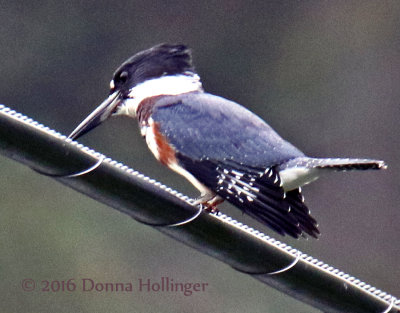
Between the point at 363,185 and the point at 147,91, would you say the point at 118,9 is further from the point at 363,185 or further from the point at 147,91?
the point at 147,91

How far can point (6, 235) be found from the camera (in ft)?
19.8

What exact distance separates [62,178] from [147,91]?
0.96 m

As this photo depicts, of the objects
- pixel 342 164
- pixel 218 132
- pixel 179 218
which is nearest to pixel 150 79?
pixel 218 132

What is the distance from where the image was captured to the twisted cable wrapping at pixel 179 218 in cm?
149

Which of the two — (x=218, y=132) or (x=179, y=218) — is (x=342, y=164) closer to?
(x=218, y=132)

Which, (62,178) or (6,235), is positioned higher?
(62,178)

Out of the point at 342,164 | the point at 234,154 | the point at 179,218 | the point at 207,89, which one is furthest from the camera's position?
the point at 207,89

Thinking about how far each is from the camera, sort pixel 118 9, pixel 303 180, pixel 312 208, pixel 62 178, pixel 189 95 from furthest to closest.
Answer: pixel 118 9 < pixel 312 208 < pixel 189 95 < pixel 303 180 < pixel 62 178

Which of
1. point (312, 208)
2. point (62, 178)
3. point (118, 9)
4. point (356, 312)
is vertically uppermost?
point (62, 178)

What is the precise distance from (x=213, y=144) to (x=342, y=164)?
0.94ft

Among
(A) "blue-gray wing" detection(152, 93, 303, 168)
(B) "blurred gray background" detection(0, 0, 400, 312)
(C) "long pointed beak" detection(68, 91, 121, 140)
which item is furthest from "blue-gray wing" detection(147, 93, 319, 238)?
(B) "blurred gray background" detection(0, 0, 400, 312)

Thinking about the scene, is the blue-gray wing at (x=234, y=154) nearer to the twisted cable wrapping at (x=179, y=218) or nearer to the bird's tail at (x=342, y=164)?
the bird's tail at (x=342, y=164)

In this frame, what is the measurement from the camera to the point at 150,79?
2496mm

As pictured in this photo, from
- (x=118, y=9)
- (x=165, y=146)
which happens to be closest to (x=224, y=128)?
(x=165, y=146)
